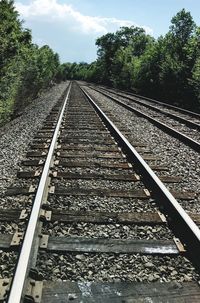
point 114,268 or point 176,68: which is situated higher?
point 176,68

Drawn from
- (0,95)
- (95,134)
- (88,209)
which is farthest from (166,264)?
(0,95)

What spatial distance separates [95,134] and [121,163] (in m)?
3.62

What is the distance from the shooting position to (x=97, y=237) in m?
4.37

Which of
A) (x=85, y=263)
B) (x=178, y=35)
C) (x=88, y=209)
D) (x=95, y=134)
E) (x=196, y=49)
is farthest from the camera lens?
(x=178, y=35)

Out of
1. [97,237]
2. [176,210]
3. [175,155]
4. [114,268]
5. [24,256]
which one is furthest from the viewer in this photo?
[175,155]

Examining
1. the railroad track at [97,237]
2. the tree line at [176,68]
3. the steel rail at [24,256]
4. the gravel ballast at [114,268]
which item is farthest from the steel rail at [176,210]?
the tree line at [176,68]

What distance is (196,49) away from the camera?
27781 mm

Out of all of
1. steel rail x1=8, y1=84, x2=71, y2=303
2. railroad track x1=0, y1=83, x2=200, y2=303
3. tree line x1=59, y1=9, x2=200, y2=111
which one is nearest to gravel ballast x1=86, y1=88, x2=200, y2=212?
railroad track x1=0, y1=83, x2=200, y2=303

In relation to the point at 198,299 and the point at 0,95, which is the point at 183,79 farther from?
the point at 198,299

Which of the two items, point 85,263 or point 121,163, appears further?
point 121,163

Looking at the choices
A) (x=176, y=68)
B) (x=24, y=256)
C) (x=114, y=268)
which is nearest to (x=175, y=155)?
(x=114, y=268)

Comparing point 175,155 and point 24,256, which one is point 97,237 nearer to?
point 24,256

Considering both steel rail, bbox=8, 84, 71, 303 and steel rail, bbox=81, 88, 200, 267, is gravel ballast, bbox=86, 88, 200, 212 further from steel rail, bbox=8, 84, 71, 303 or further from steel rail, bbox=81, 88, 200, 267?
steel rail, bbox=8, 84, 71, 303

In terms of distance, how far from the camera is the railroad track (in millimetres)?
3366
